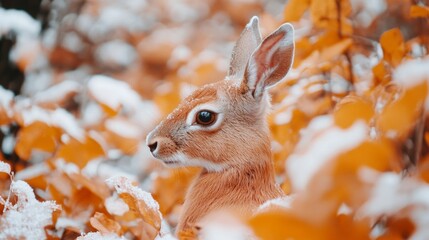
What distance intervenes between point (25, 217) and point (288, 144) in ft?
3.81

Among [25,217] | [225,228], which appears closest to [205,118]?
[25,217]

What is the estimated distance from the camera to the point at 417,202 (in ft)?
3.35

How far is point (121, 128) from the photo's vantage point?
2.83m

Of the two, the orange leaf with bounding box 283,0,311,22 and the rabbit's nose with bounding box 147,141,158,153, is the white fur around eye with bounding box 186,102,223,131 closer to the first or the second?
the rabbit's nose with bounding box 147,141,158,153

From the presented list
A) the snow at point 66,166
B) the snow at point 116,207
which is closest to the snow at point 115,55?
the snow at point 66,166

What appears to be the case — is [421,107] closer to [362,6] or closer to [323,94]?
[323,94]

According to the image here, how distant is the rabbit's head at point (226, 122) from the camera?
2.17 metres

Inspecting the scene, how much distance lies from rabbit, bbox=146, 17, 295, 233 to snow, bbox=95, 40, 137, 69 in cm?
465

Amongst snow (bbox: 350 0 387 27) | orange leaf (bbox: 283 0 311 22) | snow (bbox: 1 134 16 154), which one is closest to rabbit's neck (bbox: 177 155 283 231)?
orange leaf (bbox: 283 0 311 22)

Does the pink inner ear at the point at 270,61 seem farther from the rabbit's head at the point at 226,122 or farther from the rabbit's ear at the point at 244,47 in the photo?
the rabbit's ear at the point at 244,47

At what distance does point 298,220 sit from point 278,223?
3 centimetres

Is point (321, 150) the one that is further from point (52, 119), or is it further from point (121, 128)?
point (121, 128)

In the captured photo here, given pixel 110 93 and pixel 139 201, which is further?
pixel 110 93

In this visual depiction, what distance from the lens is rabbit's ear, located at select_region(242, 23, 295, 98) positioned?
6.91ft
